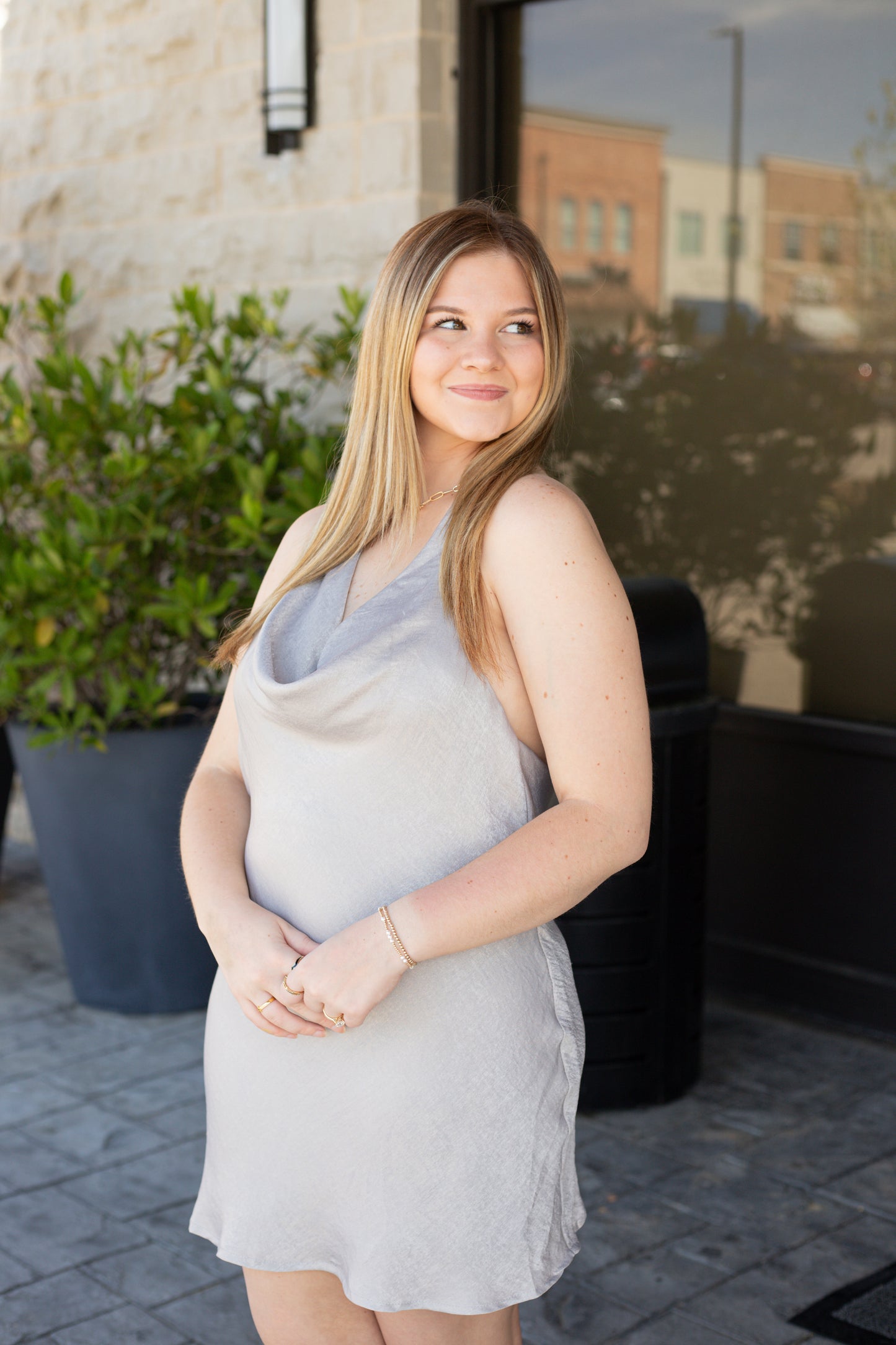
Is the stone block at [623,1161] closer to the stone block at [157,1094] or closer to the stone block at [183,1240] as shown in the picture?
the stone block at [183,1240]

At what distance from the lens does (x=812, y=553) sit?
4262 mm

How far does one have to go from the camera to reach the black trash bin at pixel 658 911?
3512 millimetres

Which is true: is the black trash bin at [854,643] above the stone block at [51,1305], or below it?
above

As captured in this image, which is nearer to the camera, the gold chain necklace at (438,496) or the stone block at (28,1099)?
the gold chain necklace at (438,496)

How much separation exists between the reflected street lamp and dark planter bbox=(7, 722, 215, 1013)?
211 cm

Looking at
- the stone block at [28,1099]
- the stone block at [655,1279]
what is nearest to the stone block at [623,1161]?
the stone block at [655,1279]

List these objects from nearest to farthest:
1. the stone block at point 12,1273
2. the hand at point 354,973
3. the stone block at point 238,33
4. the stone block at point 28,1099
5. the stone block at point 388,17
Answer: the hand at point 354,973
the stone block at point 12,1273
the stone block at point 28,1099
the stone block at point 388,17
the stone block at point 238,33

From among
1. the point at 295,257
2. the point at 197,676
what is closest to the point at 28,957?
the point at 197,676

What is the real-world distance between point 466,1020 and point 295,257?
3.78 meters

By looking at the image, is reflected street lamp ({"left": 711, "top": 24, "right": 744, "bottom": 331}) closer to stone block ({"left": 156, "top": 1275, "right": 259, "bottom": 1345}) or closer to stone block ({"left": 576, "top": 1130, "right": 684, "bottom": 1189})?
stone block ({"left": 576, "top": 1130, "right": 684, "bottom": 1189})

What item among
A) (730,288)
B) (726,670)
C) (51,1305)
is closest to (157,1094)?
(51,1305)

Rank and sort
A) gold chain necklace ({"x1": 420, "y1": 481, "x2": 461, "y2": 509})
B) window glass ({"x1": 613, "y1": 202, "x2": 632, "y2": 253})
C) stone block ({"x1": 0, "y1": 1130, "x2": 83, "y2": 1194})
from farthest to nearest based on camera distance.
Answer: window glass ({"x1": 613, "y1": 202, "x2": 632, "y2": 253}) → stone block ({"x1": 0, "y1": 1130, "x2": 83, "y2": 1194}) → gold chain necklace ({"x1": 420, "y1": 481, "x2": 461, "y2": 509})

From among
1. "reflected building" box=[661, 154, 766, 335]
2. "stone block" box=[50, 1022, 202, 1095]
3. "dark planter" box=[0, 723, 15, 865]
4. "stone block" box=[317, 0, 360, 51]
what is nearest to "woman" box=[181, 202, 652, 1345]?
"stone block" box=[50, 1022, 202, 1095]

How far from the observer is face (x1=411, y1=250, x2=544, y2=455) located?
1.69 m
